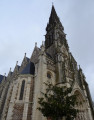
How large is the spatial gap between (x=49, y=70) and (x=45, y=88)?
4.69 m

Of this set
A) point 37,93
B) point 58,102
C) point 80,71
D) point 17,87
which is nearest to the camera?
point 58,102

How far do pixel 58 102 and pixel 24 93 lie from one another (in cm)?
736

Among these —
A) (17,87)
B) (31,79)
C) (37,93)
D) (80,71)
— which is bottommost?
(37,93)

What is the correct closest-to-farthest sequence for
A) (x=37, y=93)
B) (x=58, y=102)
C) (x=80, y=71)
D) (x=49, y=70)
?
(x=58, y=102)
(x=37, y=93)
(x=49, y=70)
(x=80, y=71)

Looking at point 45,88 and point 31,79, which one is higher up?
point 31,79

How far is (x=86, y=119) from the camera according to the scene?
17.4m

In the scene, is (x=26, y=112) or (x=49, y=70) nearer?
(x=26, y=112)

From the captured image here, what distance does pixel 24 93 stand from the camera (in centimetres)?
1559

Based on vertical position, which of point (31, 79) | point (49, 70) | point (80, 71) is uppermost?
point (80, 71)

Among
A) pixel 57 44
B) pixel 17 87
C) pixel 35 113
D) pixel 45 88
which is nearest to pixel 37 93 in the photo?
pixel 45 88

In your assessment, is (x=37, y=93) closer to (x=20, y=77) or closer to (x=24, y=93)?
(x=24, y=93)

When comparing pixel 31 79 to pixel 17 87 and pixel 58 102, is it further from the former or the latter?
pixel 58 102

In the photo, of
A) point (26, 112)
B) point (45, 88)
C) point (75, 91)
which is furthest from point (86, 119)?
point (26, 112)

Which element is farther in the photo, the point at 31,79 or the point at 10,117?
the point at 31,79
